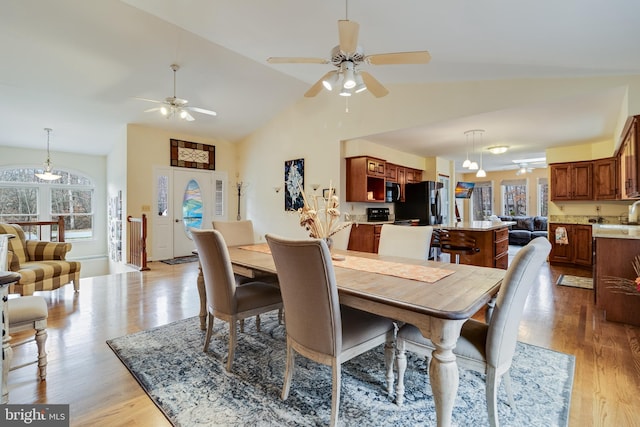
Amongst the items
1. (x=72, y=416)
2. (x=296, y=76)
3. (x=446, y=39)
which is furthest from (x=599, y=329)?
(x=296, y=76)

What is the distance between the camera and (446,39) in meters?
2.84

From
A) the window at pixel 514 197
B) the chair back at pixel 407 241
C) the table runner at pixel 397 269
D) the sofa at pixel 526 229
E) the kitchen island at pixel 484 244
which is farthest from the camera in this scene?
the window at pixel 514 197

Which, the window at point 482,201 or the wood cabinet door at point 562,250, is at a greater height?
the window at point 482,201

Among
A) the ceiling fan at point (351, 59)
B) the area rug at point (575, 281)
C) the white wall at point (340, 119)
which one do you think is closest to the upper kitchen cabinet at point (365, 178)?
the white wall at point (340, 119)

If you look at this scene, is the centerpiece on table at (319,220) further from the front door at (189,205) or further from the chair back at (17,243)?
the front door at (189,205)

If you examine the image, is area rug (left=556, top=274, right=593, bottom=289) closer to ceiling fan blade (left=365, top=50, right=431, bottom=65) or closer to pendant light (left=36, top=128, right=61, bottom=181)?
ceiling fan blade (left=365, top=50, right=431, bottom=65)

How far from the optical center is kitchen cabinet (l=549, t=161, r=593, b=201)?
559 cm

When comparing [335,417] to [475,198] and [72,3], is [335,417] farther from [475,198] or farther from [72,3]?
[475,198]

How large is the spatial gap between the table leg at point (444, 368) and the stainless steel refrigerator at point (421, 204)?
4.91 meters

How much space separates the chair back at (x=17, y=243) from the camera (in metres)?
3.57

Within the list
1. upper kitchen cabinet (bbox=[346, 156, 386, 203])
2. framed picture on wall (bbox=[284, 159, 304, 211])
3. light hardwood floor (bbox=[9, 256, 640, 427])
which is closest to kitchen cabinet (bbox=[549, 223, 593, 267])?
light hardwood floor (bbox=[9, 256, 640, 427])

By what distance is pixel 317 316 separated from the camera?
1.54 m

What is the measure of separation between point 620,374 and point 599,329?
0.94 m

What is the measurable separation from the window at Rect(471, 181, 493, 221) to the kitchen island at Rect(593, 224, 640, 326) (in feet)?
25.2
